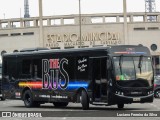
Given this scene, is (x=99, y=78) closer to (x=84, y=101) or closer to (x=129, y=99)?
(x=84, y=101)

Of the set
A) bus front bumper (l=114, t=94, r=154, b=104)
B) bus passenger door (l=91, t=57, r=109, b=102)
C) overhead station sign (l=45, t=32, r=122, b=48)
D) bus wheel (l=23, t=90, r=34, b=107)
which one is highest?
overhead station sign (l=45, t=32, r=122, b=48)

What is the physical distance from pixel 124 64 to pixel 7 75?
27.5 ft

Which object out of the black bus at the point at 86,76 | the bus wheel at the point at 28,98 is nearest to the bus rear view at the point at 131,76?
the black bus at the point at 86,76

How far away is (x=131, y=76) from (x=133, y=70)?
280 mm

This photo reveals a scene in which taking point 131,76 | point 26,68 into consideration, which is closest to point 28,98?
point 26,68

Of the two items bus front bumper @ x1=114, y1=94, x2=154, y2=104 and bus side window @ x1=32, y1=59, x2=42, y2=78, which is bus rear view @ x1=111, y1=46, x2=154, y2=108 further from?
bus side window @ x1=32, y1=59, x2=42, y2=78

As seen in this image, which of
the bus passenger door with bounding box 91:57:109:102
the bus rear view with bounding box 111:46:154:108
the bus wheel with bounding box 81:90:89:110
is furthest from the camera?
the bus wheel with bounding box 81:90:89:110

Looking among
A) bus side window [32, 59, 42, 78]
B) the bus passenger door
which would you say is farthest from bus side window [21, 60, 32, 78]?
the bus passenger door

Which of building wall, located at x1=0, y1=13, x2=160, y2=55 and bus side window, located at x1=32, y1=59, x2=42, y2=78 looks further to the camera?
building wall, located at x1=0, y1=13, x2=160, y2=55

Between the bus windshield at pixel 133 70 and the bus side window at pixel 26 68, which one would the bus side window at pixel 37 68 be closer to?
the bus side window at pixel 26 68

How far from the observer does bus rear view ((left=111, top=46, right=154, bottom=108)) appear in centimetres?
2433

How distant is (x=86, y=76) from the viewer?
1009 inches

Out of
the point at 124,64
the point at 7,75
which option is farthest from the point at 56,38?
the point at 124,64

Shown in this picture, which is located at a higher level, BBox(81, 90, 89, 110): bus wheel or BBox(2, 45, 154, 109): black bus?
BBox(2, 45, 154, 109): black bus
